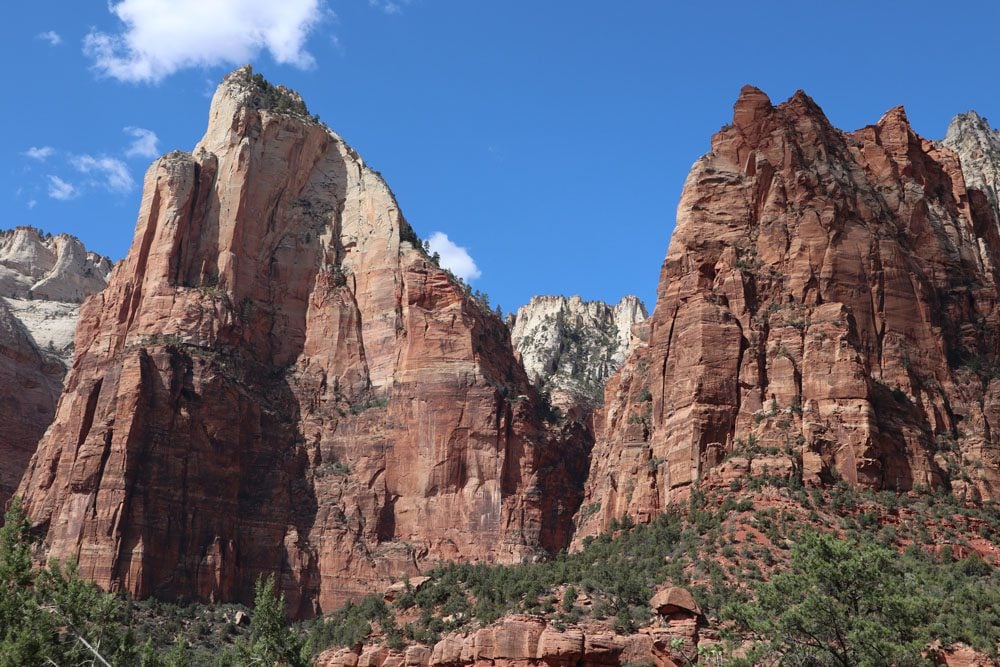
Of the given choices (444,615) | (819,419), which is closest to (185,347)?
(444,615)

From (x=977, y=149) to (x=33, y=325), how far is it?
10192 cm

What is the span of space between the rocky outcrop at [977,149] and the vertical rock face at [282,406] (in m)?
40.9

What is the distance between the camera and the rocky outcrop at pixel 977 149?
123 meters

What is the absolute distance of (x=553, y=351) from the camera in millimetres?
179125

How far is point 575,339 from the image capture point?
184375mm

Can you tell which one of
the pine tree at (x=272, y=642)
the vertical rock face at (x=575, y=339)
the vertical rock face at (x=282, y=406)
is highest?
the vertical rock face at (x=575, y=339)

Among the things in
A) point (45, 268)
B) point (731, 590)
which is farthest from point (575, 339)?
point (731, 590)

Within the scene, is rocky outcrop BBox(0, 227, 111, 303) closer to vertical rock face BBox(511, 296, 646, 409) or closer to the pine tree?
vertical rock face BBox(511, 296, 646, 409)

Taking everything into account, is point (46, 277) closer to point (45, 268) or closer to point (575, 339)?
point (45, 268)

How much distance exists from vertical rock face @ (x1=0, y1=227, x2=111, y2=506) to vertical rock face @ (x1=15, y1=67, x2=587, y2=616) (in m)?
16.9

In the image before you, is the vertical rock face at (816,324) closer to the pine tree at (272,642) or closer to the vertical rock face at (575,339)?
the pine tree at (272,642)

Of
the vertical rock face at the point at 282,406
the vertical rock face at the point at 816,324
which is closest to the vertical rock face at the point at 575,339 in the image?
the vertical rock face at the point at 282,406

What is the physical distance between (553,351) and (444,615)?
101985 millimetres

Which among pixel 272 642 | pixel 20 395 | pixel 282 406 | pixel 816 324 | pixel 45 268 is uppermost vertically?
pixel 45 268
